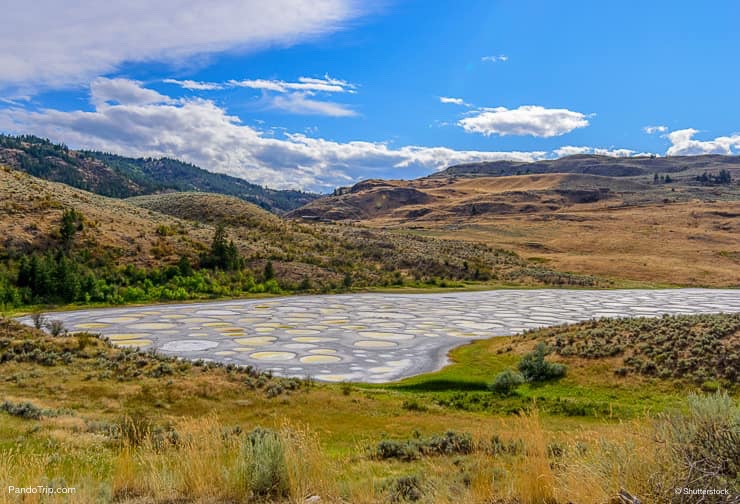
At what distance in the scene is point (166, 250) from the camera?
49406 millimetres

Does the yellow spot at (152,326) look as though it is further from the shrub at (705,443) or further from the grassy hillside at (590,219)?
the grassy hillside at (590,219)

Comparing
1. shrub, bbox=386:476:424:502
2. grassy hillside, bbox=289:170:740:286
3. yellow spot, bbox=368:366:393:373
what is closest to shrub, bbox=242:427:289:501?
shrub, bbox=386:476:424:502

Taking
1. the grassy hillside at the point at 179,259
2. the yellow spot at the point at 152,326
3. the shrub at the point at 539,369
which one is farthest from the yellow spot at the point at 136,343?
the shrub at the point at 539,369

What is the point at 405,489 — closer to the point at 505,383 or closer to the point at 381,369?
the point at 505,383

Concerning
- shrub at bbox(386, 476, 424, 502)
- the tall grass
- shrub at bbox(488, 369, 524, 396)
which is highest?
the tall grass

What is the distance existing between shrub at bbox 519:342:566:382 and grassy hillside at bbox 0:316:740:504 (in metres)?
0.38

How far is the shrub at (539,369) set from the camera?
700 inches

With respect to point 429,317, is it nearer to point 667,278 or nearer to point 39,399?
point 39,399

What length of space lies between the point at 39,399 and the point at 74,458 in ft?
22.9

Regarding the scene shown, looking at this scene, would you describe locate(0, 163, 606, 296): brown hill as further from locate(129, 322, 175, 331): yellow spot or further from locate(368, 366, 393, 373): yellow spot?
locate(368, 366, 393, 373): yellow spot

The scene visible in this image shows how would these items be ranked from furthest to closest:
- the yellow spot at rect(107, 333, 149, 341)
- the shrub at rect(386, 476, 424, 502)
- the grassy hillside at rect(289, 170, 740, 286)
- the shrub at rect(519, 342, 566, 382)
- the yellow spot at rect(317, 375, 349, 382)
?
the grassy hillside at rect(289, 170, 740, 286) < the yellow spot at rect(107, 333, 149, 341) < the yellow spot at rect(317, 375, 349, 382) < the shrub at rect(519, 342, 566, 382) < the shrub at rect(386, 476, 424, 502)

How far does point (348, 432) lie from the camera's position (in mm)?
11953

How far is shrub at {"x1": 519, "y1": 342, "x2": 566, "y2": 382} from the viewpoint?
17.8 meters

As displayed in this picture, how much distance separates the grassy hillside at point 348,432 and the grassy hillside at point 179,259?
1875cm
